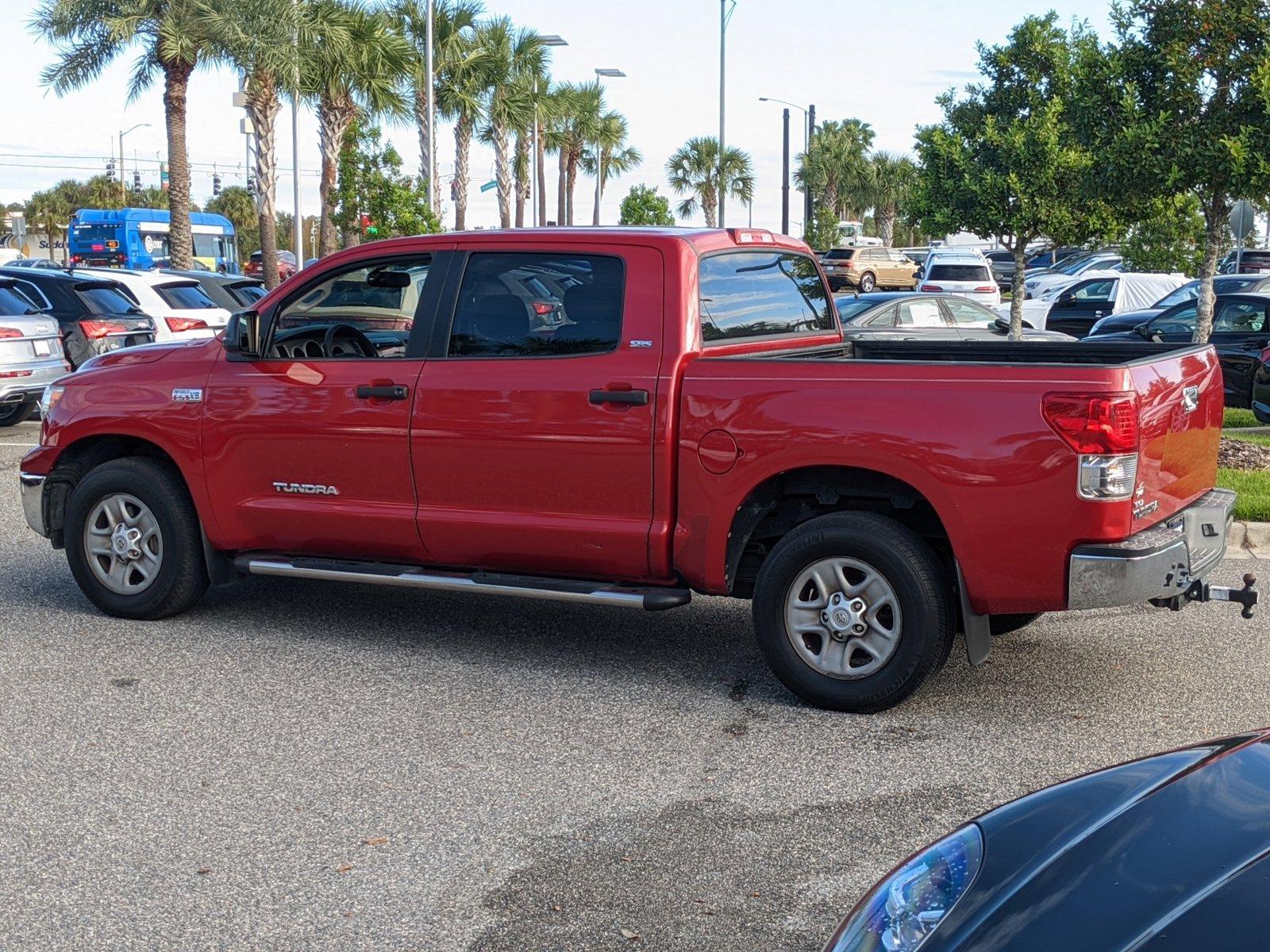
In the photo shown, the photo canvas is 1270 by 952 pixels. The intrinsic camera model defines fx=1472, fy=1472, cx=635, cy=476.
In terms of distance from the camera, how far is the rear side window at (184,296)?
1795 centimetres

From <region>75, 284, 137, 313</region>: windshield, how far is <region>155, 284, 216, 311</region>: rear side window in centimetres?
71

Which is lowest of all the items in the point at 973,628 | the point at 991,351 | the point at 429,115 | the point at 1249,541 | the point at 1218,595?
the point at 1249,541

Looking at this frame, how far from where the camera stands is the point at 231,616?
7465 millimetres

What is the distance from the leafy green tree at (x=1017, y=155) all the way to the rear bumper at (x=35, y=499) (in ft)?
43.7

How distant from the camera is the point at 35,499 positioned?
296 inches

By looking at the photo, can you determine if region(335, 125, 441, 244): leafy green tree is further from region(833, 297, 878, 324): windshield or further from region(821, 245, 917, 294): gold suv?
region(821, 245, 917, 294): gold suv

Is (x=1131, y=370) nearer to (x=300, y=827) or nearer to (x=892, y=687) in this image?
(x=892, y=687)

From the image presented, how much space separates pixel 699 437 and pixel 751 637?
155 centimetres

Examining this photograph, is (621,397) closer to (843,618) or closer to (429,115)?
(843,618)

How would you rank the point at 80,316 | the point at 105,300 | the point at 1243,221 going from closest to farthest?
the point at 80,316 → the point at 105,300 → the point at 1243,221

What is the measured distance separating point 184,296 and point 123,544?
38.5 ft

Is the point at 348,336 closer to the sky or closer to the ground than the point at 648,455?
closer to the sky

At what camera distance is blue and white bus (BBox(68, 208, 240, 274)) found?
5203 cm

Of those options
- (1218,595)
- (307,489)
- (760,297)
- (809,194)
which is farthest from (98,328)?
(809,194)
